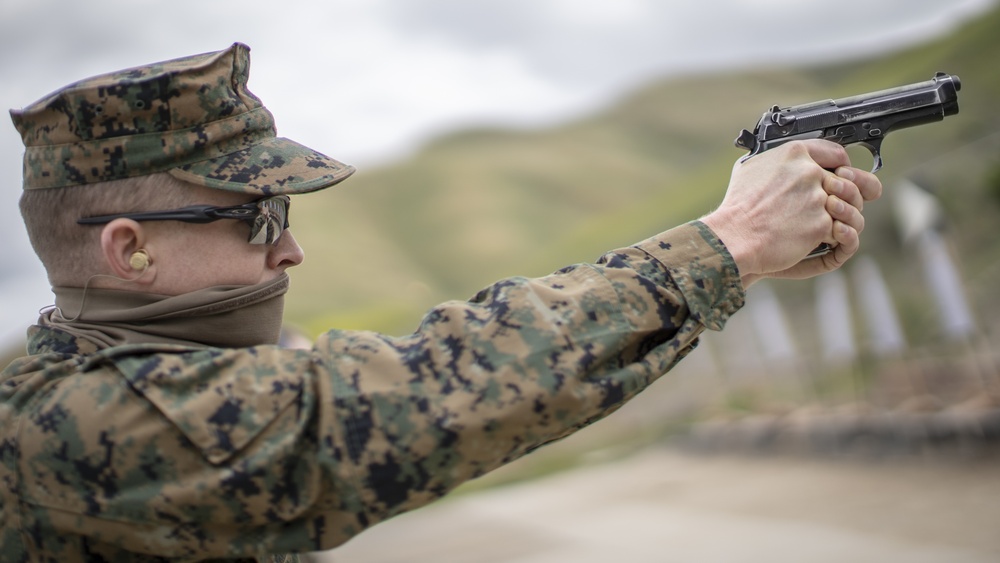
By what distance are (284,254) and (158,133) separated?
1.34ft

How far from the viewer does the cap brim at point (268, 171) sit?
6.61ft

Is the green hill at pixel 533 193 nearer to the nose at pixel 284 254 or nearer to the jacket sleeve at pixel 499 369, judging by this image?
the nose at pixel 284 254

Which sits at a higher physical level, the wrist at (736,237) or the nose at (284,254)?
the nose at (284,254)

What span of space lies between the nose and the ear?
0.29 meters

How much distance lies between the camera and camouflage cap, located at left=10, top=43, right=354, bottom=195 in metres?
1.97

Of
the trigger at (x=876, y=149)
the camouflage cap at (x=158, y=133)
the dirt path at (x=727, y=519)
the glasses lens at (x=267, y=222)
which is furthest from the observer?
the dirt path at (x=727, y=519)

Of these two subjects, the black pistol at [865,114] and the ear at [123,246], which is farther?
the black pistol at [865,114]

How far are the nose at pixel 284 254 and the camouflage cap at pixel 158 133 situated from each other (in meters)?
0.19

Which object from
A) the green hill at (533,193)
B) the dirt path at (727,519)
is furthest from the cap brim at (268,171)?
the green hill at (533,193)

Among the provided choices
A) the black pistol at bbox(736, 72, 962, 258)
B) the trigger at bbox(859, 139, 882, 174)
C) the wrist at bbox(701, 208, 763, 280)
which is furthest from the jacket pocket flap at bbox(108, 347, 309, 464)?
the trigger at bbox(859, 139, 882, 174)

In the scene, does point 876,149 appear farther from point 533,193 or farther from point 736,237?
point 533,193

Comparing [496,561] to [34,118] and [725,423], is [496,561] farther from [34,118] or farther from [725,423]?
[34,118]

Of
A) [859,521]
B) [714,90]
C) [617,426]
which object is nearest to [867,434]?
[859,521]

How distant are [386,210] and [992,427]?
313 ft
